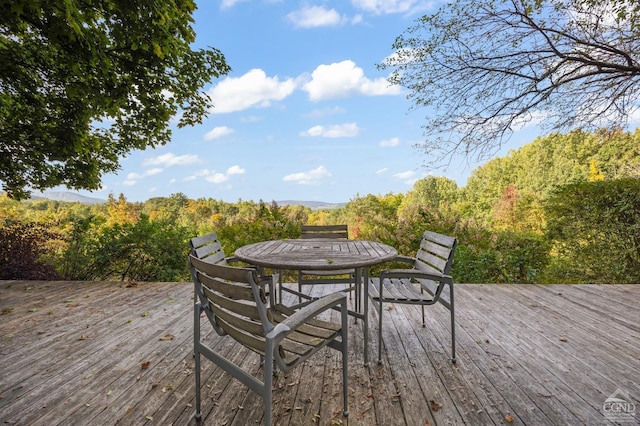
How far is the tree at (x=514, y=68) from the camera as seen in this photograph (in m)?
5.55

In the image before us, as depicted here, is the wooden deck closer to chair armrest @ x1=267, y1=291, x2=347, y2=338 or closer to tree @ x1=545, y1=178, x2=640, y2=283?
chair armrest @ x1=267, y1=291, x2=347, y2=338

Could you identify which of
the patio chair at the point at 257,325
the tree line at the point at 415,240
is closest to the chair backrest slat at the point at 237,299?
the patio chair at the point at 257,325

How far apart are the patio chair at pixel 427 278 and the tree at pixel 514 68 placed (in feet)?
14.9

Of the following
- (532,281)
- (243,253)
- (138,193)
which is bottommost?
(532,281)

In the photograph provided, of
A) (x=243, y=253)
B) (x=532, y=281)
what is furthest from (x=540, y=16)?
(x=243, y=253)

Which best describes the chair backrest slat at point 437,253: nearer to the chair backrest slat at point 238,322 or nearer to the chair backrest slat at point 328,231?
the chair backrest slat at point 328,231

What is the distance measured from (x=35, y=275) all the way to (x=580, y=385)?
6.97 m

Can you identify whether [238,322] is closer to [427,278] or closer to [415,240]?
[427,278]

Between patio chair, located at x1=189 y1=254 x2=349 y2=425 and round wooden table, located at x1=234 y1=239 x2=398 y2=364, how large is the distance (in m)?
0.34

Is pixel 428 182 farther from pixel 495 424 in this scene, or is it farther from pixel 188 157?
pixel 495 424

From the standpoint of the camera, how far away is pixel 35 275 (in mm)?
5047

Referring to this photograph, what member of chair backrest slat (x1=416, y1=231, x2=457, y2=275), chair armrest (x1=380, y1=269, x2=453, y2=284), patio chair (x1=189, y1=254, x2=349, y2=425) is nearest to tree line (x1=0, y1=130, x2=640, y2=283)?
chair backrest slat (x1=416, y1=231, x2=457, y2=275)

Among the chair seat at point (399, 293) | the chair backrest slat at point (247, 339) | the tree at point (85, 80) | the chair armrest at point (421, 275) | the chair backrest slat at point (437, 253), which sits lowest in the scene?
the chair seat at point (399, 293)

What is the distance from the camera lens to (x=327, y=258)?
224 cm
